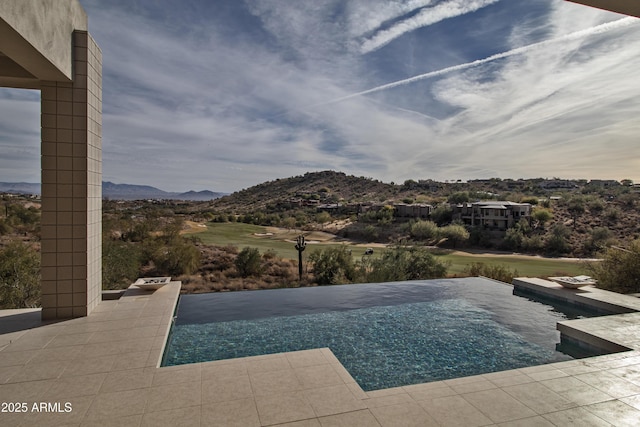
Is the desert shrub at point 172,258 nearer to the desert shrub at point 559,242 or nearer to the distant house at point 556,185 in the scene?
the desert shrub at point 559,242

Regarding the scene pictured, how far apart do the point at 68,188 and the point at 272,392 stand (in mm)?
4624

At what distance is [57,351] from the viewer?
165 inches

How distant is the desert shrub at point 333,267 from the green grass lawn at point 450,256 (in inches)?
202

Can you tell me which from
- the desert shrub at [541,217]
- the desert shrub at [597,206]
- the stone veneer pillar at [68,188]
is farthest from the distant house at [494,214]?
the stone veneer pillar at [68,188]

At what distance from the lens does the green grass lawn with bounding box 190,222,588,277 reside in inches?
656

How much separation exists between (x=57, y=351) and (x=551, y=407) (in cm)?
554

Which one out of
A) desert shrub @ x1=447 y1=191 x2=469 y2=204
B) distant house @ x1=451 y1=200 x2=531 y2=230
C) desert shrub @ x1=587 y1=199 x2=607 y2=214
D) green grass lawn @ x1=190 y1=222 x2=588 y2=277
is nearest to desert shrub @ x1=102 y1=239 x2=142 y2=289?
green grass lawn @ x1=190 y1=222 x2=588 y2=277

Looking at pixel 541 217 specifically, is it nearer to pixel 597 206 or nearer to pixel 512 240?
pixel 512 240

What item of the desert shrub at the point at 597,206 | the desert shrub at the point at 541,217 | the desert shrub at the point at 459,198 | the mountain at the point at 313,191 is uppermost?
the mountain at the point at 313,191

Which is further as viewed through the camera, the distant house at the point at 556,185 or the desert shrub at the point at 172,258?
the distant house at the point at 556,185

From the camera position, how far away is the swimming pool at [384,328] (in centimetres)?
495

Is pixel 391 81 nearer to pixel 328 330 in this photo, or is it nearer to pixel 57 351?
A: pixel 328 330

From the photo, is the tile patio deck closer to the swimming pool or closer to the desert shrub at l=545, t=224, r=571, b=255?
the swimming pool

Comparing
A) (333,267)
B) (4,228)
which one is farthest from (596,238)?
(4,228)
